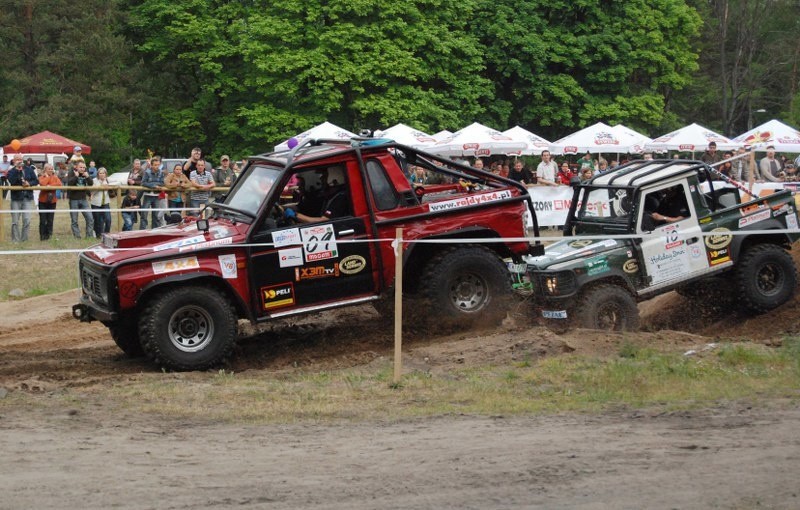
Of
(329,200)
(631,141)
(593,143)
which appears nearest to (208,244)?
(329,200)

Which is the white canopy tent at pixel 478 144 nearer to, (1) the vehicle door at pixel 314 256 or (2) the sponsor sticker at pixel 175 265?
(1) the vehicle door at pixel 314 256

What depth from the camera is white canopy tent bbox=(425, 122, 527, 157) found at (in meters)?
27.3

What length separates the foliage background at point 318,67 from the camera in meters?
41.7

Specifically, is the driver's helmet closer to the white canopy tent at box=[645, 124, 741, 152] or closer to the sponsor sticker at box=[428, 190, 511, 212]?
the sponsor sticker at box=[428, 190, 511, 212]

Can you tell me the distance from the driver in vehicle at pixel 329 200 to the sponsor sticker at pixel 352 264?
1.66 feet

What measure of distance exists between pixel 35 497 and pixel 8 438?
5.40 feet

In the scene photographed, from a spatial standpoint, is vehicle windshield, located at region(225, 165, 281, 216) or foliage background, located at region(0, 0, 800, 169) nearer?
vehicle windshield, located at region(225, 165, 281, 216)

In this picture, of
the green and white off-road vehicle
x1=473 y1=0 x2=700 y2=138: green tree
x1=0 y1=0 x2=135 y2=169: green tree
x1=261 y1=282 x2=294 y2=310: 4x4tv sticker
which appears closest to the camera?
x1=261 y1=282 x2=294 y2=310: 4x4tv sticker

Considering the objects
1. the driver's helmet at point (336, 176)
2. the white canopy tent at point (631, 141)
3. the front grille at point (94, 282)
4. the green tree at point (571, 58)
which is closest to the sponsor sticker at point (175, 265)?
the front grille at point (94, 282)

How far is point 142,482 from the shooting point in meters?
6.44

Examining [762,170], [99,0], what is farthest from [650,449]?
[99,0]

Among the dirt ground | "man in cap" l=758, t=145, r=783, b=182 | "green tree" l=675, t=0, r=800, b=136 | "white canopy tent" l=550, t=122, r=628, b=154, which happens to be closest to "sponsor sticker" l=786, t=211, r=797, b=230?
the dirt ground

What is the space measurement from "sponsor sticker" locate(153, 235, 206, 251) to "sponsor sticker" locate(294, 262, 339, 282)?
1058 mm

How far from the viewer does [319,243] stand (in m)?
11.0
